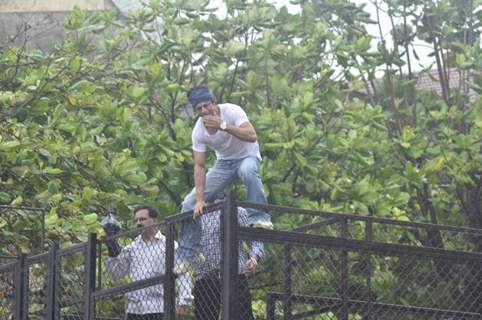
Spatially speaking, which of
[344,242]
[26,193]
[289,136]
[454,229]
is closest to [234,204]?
[344,242]

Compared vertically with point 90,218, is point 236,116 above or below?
below

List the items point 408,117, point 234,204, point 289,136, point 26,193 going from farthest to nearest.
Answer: point 408,117
point 289,136
point 26,193
point 234,204

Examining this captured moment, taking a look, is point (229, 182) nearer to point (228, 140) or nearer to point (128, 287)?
point (228, 140)

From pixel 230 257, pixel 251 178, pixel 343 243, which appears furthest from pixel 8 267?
pixel 230 257

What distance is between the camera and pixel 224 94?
20.3m

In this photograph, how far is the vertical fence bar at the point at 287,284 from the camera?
9.35m

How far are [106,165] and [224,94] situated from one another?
206 inches

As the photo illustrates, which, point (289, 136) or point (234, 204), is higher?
point (289, 136)

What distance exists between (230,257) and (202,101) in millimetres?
1794

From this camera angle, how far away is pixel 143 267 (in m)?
10.3

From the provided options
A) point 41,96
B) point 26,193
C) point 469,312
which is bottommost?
point 469,312

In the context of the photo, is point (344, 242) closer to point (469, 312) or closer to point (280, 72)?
point (469, 312)

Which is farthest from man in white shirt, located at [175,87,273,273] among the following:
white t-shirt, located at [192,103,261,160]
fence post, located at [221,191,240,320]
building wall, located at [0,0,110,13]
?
building wall, located at [0,0,110,13]

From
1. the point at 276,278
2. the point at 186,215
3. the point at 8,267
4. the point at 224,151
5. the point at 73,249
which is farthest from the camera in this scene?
the point at 8,267
